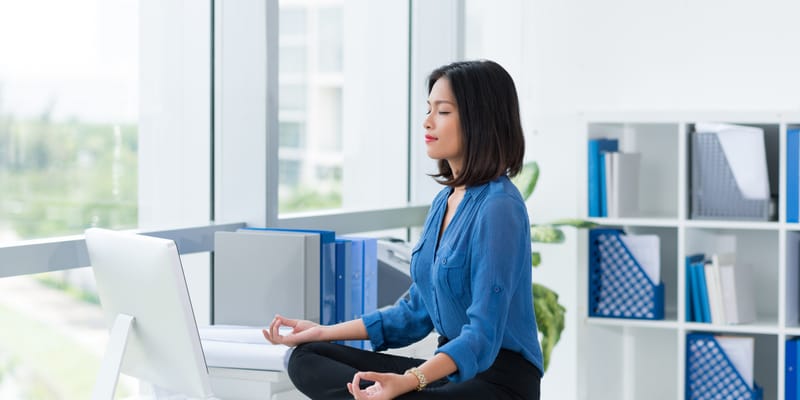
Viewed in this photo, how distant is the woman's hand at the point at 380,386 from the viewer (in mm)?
1659

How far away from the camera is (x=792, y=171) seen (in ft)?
11.1

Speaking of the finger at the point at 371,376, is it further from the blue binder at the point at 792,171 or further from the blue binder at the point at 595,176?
the blue binder at the point at 792,171

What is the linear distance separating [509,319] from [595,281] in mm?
1816

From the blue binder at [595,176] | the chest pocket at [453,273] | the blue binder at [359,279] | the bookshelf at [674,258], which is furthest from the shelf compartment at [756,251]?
the chest pocket at [453,273]

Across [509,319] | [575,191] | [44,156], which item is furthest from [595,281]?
[44,156]

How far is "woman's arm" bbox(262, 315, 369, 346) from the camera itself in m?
2.01

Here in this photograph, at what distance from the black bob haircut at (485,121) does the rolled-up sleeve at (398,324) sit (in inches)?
11.7

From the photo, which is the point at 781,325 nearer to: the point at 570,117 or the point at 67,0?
the point at 570,117

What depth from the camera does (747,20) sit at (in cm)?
379

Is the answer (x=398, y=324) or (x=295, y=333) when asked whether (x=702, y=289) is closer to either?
(x=398, y=324)

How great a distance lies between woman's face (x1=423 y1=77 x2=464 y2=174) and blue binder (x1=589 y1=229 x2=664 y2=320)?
5.68ft

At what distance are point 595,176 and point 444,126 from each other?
5.79ft

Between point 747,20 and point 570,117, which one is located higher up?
point 747,20

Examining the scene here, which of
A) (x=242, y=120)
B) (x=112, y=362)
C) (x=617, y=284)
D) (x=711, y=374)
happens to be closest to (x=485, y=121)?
(x=112, y=362)
